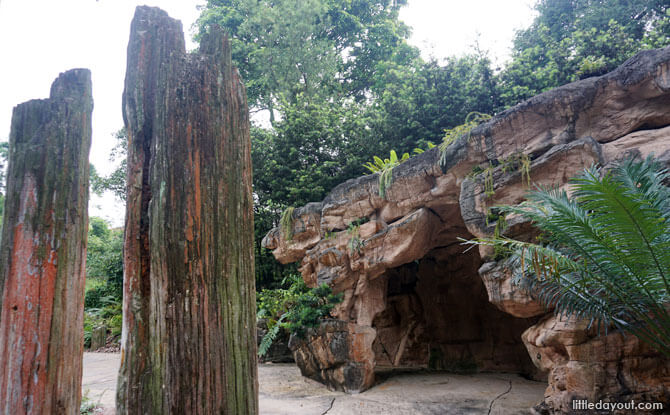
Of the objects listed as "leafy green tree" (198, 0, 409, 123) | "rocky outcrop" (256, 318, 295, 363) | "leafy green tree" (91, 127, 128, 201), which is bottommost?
"rocky outcrop" (256, 318, 295, 363)

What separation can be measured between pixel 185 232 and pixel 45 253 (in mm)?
940

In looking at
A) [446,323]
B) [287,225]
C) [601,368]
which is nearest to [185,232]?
[601,368]

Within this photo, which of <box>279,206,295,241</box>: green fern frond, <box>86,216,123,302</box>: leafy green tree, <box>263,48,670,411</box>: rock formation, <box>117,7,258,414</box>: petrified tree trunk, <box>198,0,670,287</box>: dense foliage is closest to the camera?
<box>117,7,258,414</box>: petrified tree trunk

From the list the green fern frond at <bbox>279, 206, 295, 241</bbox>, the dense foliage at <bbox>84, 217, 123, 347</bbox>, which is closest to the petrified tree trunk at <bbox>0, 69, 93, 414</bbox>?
the green fern frond at <bbox>279, 206, 295, 241</bbox>

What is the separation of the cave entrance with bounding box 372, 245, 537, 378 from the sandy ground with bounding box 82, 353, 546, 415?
107 cm

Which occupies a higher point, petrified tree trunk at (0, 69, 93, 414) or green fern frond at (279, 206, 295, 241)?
green fern frond at (279, 206, 295, 241)

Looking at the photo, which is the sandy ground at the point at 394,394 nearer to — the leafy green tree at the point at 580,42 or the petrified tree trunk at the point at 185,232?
the petrified tree trunk at the point at 185,232

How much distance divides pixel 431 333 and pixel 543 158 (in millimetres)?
6676

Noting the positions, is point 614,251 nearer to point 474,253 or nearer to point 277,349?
point 474,253

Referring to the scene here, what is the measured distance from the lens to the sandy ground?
250 inches

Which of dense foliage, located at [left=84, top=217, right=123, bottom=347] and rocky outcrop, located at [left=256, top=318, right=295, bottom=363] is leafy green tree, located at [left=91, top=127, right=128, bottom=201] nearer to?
dense foliage, located at [left=84, top=217, right=123, bottom=347]

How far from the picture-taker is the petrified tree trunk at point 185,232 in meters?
1.14

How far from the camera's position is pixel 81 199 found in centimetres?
192

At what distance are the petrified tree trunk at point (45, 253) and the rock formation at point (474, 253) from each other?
544 centimetres
